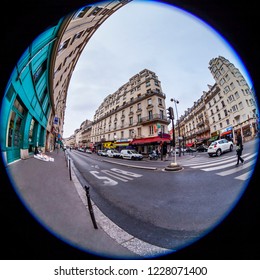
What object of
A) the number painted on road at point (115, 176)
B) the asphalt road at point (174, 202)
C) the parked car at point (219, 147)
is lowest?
the asphalt road at point (174, 202)

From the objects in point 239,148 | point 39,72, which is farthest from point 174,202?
point 39,72

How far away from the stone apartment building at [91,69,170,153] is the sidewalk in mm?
1437

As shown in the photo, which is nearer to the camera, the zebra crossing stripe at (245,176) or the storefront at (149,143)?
the zebra crossing stripe at (245,176)

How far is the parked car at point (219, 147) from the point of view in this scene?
1.30 meters

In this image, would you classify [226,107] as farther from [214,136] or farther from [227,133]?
[214,136]

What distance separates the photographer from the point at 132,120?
231cm

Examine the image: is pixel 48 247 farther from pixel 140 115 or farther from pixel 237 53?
pixel 237 53

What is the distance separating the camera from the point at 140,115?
2213 mm

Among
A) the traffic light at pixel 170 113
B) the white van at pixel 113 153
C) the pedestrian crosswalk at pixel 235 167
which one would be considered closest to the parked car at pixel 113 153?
the white van at pixel 113 153

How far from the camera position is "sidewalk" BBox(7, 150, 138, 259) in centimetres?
63

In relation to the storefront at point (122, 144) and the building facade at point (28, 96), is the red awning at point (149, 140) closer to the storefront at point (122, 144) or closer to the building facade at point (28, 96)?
the storefront at point (122, 144)

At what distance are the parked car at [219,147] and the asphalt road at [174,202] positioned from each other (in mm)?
113
